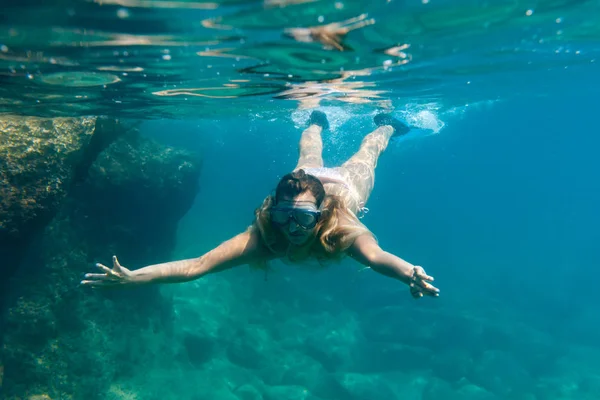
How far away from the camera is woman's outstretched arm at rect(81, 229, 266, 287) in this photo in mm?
4188

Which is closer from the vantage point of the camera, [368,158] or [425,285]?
[425,285]

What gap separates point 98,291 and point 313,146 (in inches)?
374

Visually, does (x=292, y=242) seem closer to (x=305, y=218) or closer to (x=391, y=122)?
(x=305, y=218)

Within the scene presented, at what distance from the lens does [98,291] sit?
534 inches

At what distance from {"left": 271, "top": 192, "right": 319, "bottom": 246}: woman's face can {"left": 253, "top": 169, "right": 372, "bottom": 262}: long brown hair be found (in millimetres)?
91

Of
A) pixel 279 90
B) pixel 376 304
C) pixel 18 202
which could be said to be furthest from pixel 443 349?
pixel 18 202

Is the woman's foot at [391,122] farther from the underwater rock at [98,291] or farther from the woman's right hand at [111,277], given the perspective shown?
the woman's right hand at [111,277]

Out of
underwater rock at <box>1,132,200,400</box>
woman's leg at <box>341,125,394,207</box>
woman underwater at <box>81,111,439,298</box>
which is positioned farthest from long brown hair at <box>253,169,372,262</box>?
underwater rock at <box>1,132,200,400</box>

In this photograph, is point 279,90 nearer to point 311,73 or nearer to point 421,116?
point 311,73

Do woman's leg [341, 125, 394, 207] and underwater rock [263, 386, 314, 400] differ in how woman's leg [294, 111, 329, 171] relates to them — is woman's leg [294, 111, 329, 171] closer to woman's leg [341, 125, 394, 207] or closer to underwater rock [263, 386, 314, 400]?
woman's leg [341, 125, 394, 207]

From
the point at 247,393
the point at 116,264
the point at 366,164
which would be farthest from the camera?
the point at 247,393

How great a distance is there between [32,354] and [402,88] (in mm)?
15877

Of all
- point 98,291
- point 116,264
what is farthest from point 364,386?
point 116,264

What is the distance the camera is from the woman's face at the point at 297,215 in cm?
476
